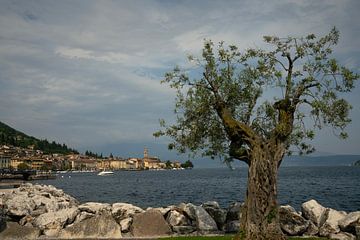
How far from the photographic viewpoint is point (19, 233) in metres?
20.6

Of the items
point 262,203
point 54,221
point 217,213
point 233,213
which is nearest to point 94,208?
point 54,221

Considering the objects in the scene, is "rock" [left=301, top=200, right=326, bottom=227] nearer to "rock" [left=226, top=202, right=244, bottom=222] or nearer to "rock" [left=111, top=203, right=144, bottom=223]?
"rock" [left=226, top=202, right=244, bottom=222]

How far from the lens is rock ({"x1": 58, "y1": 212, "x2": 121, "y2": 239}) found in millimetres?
20312

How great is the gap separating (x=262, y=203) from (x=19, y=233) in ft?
39.4

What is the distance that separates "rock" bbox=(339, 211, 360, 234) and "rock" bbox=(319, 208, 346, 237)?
28cm

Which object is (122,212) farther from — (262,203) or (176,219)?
(262,203)

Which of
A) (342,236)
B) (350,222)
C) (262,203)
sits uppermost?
(262,203)

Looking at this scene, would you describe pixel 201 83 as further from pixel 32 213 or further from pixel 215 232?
pixel 32 213

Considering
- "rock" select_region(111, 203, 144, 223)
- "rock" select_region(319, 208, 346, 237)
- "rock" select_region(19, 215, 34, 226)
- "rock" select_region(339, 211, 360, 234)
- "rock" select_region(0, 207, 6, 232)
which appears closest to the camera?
"rock" select_region(339, 211, 360, 234)

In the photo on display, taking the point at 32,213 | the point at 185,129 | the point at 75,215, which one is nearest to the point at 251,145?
the point at 185,129

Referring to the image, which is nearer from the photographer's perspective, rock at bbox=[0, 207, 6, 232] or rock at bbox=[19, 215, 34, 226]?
rock at bbox=[0, 207, 6, 232]

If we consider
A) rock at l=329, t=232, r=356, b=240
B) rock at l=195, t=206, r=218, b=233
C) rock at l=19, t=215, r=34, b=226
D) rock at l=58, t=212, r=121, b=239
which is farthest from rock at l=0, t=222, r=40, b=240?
rock at l=329, t=232, r=356, b=240

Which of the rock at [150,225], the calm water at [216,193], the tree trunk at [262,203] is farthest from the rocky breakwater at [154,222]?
the calm water at [216,193]

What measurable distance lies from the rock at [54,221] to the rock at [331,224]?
1212cm
